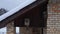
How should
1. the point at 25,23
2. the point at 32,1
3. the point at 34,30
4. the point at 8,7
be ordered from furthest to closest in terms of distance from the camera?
1. the point at 8,7
2. the point at 34,30
3. the point at 25,23
4. the point at 32,1

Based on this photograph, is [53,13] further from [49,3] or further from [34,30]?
[34,30]

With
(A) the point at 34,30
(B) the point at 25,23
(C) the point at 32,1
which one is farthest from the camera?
(A) the point at 34,30

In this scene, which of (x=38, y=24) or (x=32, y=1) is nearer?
(x=32, y=1)

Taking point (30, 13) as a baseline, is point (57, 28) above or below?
below

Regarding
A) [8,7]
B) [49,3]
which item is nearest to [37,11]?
[49,3]

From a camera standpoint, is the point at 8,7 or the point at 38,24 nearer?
the point at 38,24

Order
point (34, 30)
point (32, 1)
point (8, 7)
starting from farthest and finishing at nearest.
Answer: point (8, 7), point (34, 30), point (32, 1)

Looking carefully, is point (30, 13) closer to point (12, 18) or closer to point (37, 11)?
point (37, 11)

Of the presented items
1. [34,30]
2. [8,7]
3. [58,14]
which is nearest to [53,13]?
[58,14]

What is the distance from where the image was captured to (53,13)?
18.1ft

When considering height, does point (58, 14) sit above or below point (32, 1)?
below

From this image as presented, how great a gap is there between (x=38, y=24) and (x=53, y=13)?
96cm

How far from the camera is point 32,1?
5453 millimetres

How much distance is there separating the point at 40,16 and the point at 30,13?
0.33 meters
